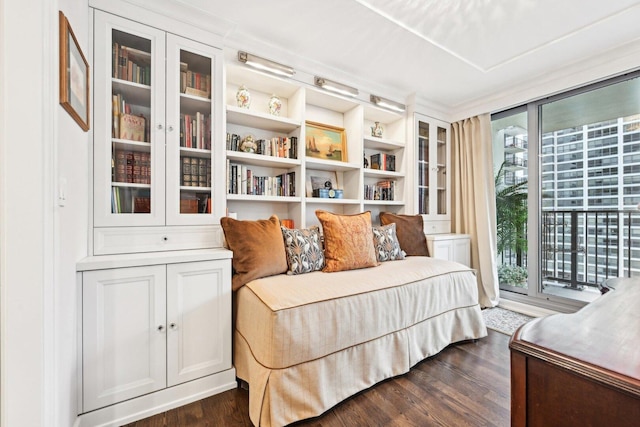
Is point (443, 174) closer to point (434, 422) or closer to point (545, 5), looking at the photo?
point (545, 5)

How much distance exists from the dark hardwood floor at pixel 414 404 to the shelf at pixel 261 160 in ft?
5.28

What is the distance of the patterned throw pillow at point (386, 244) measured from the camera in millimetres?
2533

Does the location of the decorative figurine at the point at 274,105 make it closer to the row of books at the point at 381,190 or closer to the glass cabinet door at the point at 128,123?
the glass cabinet door at the point at 128,123

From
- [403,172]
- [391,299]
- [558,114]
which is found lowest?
[391,299]

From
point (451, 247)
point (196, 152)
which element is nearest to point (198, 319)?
point (196, 152)

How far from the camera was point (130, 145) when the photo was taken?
1.76 metres

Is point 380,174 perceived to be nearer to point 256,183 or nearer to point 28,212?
point 256,183

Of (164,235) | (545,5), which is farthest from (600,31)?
(164,235)

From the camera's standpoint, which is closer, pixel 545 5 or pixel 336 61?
pixel 545 5

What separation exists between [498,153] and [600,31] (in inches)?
62.1

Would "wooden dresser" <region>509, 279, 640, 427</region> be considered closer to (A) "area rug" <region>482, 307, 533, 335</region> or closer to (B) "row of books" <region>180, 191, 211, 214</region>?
(B) "row of books" <region>180, 191, 211, 214</region>

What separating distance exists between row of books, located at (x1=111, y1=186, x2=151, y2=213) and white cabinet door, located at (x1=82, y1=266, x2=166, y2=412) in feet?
1.44

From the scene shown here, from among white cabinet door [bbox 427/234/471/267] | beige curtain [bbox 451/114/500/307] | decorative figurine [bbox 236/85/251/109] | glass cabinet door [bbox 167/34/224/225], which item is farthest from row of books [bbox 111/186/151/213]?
beige curtain [bbox 451/114/500/307]

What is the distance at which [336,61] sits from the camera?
8.36 ft
